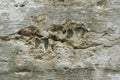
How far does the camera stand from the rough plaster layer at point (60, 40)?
2975 mm

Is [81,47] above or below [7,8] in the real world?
below

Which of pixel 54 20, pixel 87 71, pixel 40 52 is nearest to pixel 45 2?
pixel 54 20

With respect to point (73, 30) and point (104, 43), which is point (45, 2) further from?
point (104, 43)

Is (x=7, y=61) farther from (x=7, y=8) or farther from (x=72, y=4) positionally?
(x=72, y=4)

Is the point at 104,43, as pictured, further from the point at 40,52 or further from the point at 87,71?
the point at 40,52

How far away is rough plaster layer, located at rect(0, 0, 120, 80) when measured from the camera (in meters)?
2.97

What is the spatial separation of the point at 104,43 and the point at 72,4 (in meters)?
0.32

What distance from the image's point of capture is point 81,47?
299cm

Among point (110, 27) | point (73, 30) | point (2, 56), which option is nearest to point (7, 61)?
point (2, 56)

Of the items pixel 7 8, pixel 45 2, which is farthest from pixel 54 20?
pixel 7 8

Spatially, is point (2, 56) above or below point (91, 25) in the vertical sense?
below

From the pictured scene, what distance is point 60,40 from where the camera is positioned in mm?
2986

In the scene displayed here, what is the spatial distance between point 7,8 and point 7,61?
0.34 meters

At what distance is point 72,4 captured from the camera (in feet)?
9.82
